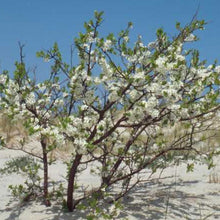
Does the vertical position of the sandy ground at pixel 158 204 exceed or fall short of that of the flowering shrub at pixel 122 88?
it falls short

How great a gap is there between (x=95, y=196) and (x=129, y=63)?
217cm

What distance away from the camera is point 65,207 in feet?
18.5

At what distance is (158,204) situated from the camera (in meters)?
5.87

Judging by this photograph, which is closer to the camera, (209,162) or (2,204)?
(209,162)

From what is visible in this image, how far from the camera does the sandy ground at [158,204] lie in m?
5.34

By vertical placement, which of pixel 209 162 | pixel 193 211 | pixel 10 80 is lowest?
pixel 193 211

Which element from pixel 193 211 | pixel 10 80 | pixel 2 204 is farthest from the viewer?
pixel 2 204

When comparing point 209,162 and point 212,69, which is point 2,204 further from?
point 212,69

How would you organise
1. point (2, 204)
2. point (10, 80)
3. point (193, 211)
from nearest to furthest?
point (10, 80), point (193, 211), point (2, 204)

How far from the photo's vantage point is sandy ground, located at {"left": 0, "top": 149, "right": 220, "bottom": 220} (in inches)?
210

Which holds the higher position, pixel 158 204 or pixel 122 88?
pixel 122 88

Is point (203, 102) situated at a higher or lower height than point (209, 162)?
higher

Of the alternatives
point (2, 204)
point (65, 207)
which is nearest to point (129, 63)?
point (65, 207)

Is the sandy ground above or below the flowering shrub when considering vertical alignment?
below
